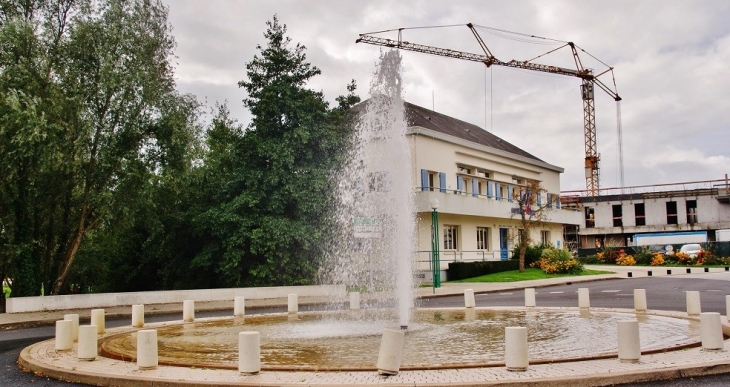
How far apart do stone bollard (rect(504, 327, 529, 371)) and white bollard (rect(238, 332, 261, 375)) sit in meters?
3.59

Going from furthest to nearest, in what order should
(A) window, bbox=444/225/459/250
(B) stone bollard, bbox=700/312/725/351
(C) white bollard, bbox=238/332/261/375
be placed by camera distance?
(A) window, bbox=444/225/459/250 < (B) stone bollard, bbox=700/312/725/351 < (C) white bollard, bbox=238/332/261/375

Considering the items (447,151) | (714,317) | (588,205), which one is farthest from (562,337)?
(588,205)

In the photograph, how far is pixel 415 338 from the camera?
43.1 feet

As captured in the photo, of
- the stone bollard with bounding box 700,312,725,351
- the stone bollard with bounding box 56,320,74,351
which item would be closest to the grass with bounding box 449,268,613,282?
the stone bollard with bounding box 700,312,725,351

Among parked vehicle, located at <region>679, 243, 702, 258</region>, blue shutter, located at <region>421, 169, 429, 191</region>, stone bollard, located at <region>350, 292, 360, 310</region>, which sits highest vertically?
blue shutter, located at <region>421, 169, 429, 191</region>

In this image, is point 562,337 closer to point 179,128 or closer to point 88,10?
point 179,128

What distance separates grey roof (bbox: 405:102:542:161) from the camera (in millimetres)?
45062

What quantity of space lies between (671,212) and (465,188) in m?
36.9

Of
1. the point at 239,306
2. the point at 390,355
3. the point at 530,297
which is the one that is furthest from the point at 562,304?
the point at 390,355

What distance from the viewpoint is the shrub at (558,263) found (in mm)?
39562

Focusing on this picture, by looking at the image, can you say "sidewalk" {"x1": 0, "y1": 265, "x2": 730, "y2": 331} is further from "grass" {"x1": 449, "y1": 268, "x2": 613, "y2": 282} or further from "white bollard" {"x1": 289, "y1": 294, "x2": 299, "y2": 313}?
"white bollard" {"x1": 289, "y1": 294, "x2": 299, "y2": 313}

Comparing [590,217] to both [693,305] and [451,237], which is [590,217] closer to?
[451,237]

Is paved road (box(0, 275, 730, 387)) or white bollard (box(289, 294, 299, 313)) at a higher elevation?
white bollard (box(289, 294, 299, 313))

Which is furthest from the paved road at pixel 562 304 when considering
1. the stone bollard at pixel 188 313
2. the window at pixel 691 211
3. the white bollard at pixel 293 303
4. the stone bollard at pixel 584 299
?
the window at pixel 691 211
